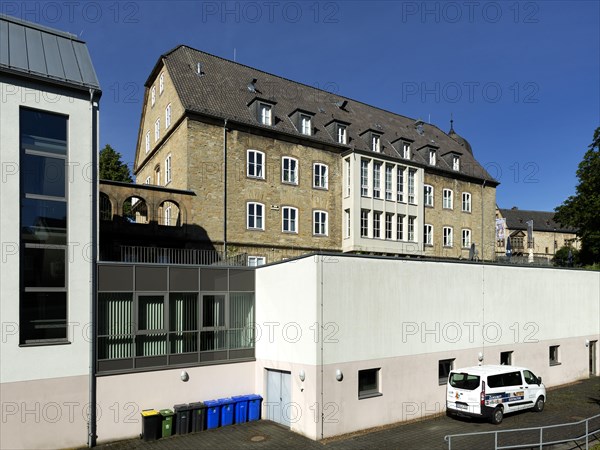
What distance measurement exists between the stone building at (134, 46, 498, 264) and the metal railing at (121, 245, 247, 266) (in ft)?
2.90

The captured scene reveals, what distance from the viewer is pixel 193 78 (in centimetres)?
3053

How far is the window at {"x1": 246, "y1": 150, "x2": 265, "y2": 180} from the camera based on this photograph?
94.8 feet

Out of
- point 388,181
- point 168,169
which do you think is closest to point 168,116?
point 168,169

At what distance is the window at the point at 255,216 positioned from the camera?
2853cm

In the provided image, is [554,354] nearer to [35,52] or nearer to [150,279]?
[150,279]

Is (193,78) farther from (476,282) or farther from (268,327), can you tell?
(476,282)

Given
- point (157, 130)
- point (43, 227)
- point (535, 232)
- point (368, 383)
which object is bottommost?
point (368, 383)

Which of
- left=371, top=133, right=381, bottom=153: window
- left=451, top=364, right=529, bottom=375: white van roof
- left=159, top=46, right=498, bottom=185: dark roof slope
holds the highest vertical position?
left=159, top=46, right=498, bottom=185: dark roof slope

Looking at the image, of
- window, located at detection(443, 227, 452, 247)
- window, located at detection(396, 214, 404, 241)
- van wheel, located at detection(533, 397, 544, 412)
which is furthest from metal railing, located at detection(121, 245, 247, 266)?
window, located at detection(443, 227, 452, 247)

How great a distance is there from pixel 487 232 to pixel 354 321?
1146 inches

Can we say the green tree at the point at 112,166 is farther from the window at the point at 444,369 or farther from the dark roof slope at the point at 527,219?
the dark roof slope at the point at 527,219

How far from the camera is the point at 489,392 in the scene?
17.8 metres

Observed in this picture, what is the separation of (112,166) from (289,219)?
23506 mm

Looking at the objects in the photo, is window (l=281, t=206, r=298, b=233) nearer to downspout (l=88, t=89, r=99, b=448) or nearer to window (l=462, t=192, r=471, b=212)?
downspout (l=88, t=89, r=99, b=448)
